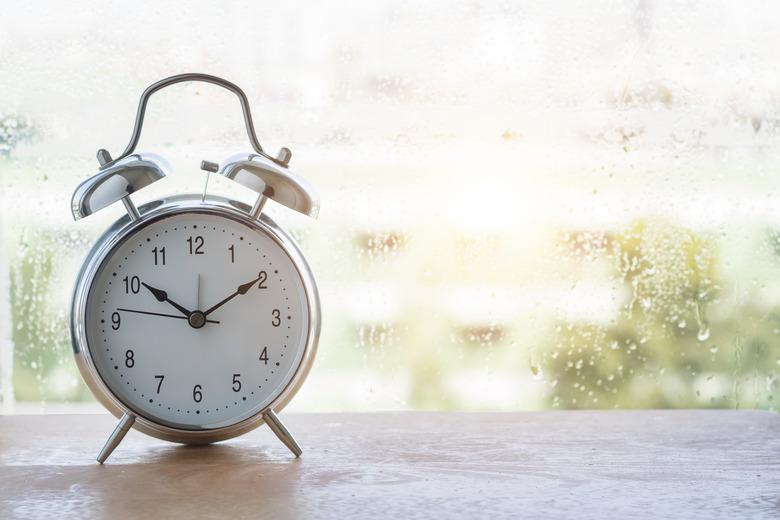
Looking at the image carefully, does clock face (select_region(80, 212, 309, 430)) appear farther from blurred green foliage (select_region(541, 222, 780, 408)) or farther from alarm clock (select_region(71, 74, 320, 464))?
blurred green foliage (select_region(541, 222, 780, 408))

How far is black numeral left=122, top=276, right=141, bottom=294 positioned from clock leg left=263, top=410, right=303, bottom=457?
0.62 feet

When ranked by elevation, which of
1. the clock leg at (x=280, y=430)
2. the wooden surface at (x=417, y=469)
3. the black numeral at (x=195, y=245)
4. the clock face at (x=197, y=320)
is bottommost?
the wooden surface at (x=417, y=469)

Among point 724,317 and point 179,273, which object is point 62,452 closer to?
point 179,273

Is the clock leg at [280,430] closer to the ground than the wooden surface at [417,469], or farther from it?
farther from it

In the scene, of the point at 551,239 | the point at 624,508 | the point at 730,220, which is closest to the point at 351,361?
the point at 551,239

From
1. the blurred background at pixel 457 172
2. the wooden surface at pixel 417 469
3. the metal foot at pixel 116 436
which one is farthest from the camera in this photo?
the blurred background at pixel 457 172

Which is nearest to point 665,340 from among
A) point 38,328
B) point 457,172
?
point 457,172

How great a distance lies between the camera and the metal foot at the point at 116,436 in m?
0.93

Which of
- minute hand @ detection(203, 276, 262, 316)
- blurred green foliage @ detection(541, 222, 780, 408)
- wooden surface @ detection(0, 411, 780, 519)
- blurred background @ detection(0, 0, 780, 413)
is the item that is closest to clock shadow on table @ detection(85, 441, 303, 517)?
wooden surface @ detection(0, 411, 780, 519)

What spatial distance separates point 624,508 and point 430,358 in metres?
0.80

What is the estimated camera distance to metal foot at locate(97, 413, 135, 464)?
36.5 inches

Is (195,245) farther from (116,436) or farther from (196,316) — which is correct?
(116,436)

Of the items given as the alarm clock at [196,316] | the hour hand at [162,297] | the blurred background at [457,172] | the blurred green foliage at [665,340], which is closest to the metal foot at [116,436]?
the alarm clock at [196,316]

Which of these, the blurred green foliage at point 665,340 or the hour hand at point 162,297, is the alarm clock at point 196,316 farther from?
the blurred green foliage at point 665,340
